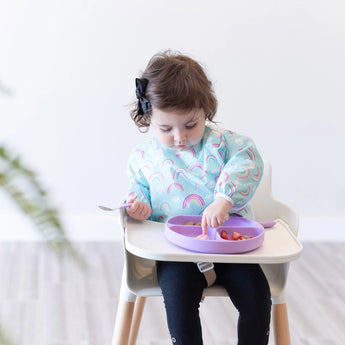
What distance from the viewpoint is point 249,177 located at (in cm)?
131

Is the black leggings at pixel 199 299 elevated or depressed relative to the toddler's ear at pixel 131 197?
depressed

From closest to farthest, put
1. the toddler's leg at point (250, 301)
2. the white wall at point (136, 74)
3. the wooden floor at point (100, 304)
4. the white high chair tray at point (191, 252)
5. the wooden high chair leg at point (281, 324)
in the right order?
the white high chair tray at point (191, 252)
the toddler's leg at point (250, 301)
the wooden high chair leg at point (281, 324)
the wooden floor at point (100, 304)
the white wall at point (136, 74)

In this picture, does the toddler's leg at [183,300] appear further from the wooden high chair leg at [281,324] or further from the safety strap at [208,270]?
the wooden high chair leg at [281,324]

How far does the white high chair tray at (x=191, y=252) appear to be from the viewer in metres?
1.11

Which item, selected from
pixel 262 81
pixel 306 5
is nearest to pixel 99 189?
pixel 262 81

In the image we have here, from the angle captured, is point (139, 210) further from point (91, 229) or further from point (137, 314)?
point (91, 229)

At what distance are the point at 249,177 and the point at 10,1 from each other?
170 centimetres

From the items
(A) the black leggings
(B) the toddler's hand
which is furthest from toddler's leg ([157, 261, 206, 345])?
(B) the toddler's hand

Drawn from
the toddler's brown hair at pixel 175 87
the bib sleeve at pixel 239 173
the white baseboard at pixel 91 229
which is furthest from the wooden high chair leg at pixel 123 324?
the white baseboard at pixel 91 229

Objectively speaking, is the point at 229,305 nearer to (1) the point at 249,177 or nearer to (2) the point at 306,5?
(1) the point at 249,177

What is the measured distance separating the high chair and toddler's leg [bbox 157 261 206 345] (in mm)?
42

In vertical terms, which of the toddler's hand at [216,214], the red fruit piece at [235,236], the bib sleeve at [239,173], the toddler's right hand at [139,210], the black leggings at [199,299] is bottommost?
the black leggings at [199,299]

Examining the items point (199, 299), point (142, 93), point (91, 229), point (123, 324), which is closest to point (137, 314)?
point (123, 324)

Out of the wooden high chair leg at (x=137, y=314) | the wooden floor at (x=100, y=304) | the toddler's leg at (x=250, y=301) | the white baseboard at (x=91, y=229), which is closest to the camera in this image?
the toddler's leg at (x=250, y=301)
